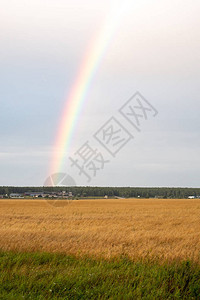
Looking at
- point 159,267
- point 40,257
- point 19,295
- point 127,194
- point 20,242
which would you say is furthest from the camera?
point 127,194

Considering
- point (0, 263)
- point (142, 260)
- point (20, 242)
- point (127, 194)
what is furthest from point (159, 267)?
point (127, 194)

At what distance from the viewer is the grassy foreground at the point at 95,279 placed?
699cm

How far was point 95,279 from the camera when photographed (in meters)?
7.66

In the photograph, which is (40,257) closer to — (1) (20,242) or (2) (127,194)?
(1) (20,242)

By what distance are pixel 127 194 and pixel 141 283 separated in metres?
149

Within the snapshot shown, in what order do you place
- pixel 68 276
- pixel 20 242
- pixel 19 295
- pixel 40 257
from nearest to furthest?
pixel 19 295 < pixel 68 276 < pixel 40 257 < pixel 20 242

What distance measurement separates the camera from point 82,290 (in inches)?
284

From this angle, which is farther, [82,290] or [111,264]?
[111,264]

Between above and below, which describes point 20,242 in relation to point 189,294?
above

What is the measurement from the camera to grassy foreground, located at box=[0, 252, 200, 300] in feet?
22.9

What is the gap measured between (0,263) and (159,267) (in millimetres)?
3347

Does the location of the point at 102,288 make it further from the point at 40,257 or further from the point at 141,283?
→ the point at 40,257

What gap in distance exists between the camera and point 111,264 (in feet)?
29.2

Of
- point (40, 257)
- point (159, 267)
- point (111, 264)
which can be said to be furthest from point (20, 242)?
point (159, 267)
